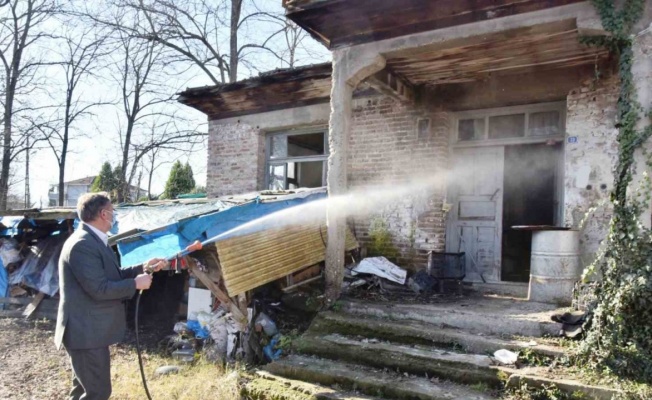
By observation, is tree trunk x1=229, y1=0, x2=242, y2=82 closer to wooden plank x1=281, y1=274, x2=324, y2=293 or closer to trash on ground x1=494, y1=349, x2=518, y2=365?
wooden plank x1=281, y1=274, x2=324, y2=293

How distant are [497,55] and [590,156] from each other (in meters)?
1.95

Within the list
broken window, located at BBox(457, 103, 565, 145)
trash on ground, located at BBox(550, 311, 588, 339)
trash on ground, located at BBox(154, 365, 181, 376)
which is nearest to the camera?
trash on ground, located at BBox(550, 311, 588, 339)

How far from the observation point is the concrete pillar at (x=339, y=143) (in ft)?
19.4

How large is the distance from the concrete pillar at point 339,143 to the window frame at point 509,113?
2.45m

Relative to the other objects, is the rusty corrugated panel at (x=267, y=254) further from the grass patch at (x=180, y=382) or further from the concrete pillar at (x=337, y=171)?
the grass patch at (x=180, y=382)

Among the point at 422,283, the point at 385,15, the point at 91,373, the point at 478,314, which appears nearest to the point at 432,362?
Result: the point at 478,314

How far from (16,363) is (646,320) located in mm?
7279

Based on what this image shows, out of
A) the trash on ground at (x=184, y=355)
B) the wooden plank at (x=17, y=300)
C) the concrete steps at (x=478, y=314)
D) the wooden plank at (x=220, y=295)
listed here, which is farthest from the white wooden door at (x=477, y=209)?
the wooden plank at (x=17, y=300)

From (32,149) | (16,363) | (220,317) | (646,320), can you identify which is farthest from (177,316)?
(32,149)

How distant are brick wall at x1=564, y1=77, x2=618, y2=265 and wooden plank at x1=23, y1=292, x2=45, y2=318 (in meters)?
9.18

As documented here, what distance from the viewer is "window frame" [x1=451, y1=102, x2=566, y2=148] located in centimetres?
687

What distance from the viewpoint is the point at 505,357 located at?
4.24 m

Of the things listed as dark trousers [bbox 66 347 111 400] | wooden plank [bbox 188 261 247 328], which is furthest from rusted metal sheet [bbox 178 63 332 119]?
dark trousers [bbox 66 347 111 400]

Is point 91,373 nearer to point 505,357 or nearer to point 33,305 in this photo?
point 505,357
